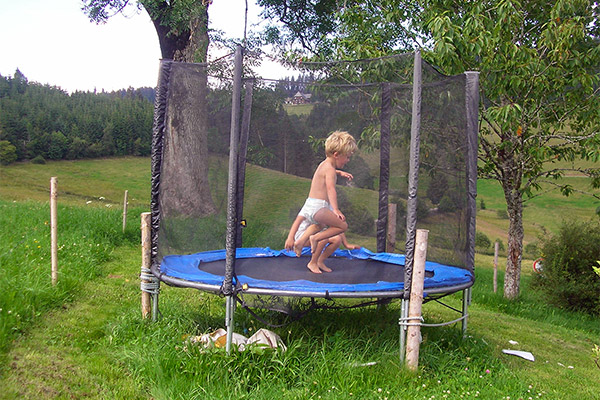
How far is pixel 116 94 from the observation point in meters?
16.6

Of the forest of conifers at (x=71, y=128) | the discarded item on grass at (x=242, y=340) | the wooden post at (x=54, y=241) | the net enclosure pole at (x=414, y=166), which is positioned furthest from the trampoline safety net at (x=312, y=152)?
the forest of conifers at (x=71, y=128)

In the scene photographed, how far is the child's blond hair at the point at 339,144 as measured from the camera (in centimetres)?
364

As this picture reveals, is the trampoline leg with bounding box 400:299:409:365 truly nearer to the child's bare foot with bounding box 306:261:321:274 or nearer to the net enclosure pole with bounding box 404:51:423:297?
the net enclosure pole with bounding box 404:51:423:297

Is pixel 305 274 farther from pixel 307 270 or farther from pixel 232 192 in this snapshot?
pixel 232 192

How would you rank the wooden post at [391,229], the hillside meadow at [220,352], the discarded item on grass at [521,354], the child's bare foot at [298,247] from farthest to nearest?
the wooden post at [391,229] < the child's bare foot at [298,247] < the discarded item on grass at [521,354] < the hillside meadow at [220,352]

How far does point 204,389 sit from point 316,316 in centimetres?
127

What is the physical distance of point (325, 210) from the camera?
3508 mm

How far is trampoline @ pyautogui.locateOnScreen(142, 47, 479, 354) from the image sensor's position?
2975 millimetres

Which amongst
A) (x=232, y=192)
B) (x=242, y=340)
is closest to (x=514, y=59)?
(x=232, y=192)

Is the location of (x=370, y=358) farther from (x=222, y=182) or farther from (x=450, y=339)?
(x=222, y=182)

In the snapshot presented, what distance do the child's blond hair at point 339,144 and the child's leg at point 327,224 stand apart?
43 cm

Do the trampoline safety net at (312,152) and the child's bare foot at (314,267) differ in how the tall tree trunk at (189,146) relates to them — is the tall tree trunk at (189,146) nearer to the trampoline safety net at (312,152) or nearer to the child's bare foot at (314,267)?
the trampoline safety net at (312,152)

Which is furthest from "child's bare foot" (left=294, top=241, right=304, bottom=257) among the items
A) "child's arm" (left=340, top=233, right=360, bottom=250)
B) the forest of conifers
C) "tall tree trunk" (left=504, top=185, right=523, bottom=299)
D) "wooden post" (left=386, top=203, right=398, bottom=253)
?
the forest of conifers

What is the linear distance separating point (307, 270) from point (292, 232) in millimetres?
308
